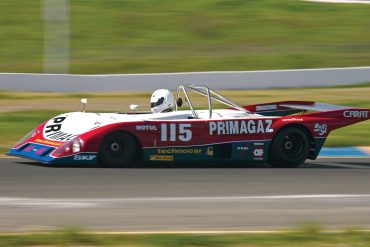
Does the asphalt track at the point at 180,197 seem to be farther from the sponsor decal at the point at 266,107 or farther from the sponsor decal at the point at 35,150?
the sponsor decal at the point at 266,107

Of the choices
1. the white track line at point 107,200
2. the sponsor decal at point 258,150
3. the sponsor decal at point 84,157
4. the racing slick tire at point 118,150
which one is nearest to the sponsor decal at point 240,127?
the sponsor decal at point 258,150

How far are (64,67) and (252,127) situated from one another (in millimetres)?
14695

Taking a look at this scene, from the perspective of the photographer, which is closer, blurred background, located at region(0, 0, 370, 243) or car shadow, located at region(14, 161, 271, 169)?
blurred background, located at region(0, 0, 370, 243)

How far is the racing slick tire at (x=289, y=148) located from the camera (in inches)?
471

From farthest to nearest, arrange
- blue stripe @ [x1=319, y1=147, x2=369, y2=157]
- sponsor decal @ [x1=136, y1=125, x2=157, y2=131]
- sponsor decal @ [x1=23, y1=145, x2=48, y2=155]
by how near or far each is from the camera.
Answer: blue stripe @ [x1=319, y1=147, x2=369, y2=157] < sponsor decal @ [x1=136, y1=125, x2=157, y2=131] < sponsor decal @ [x1=23, y1=145, x2=48, y2=155]

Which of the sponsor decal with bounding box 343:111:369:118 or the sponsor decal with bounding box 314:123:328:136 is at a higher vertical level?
the sponsor decal with bounding box 343:111:369:118

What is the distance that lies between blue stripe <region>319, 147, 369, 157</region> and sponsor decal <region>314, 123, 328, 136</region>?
71.3 inches

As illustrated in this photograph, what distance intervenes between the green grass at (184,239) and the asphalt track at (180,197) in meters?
0.56

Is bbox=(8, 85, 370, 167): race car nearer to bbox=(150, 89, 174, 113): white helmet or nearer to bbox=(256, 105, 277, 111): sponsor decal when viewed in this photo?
bbox=(150, 89, 174, 113): white helmet

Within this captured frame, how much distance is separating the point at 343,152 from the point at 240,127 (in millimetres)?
3022

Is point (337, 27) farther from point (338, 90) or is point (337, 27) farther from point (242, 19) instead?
point (338, 90)

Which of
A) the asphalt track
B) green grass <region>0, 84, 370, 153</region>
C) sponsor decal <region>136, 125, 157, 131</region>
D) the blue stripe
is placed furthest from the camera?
green grass <region>0, 84, 370, 153</region>

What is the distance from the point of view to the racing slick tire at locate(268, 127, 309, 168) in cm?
1196

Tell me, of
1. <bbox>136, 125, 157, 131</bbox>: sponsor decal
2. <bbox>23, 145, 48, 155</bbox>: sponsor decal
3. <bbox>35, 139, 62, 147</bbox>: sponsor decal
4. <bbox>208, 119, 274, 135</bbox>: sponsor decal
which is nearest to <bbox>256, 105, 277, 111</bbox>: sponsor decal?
<bbox>208, 119, 274, 135</bbox>: sponsor decal
